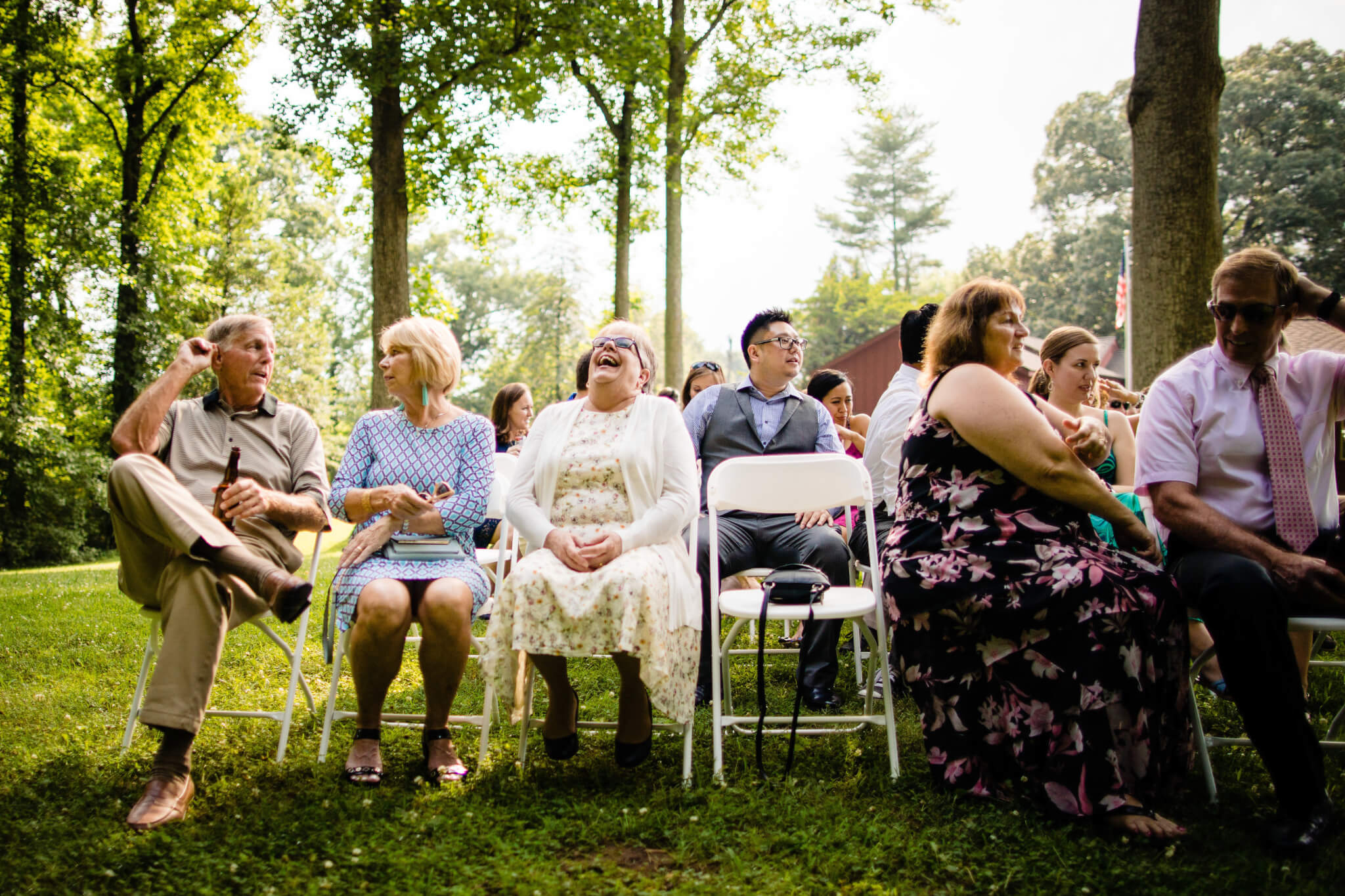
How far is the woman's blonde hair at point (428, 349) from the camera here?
12.1 feet

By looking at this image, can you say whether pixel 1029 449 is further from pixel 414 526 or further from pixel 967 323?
pixel 414 526

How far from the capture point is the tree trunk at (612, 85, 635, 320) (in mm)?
14195

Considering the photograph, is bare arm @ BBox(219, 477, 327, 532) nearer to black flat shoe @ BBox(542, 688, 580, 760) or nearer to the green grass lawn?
the green grass lawn

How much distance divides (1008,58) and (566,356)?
24162 millimetres

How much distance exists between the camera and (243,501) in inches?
135

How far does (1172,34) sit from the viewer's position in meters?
5.66

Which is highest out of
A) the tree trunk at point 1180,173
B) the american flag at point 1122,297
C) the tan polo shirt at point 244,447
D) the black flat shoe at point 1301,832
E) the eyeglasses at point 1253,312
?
the american flag at point 1122,297

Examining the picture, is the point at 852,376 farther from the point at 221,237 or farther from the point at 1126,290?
the point at 221,237

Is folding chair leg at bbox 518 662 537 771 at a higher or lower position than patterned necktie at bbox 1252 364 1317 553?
lower

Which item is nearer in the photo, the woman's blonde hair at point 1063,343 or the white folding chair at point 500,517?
the white folding chair at point 500,517

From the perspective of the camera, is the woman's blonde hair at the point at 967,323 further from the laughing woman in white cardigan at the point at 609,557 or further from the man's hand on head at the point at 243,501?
the man's hand on head at the point at 243,501

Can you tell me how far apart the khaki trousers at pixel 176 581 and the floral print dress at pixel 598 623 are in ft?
3.12

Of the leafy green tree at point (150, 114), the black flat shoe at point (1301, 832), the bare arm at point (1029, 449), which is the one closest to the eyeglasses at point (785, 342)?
the bare arm at point (1029, 449)

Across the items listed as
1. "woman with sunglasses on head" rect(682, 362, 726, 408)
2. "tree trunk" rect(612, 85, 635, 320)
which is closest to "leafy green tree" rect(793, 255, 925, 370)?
"tree trunk" rect(612, 85, 635, 320)
